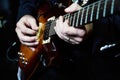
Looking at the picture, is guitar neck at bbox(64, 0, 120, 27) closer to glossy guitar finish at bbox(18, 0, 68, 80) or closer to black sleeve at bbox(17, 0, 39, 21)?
glossy guitar finish at bbox(18, 0, 68, 80)

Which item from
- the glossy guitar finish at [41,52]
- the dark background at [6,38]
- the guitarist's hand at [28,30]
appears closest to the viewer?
the glossy guitar finish at [41,52]

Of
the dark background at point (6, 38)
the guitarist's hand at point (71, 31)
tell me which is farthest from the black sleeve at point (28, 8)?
the dark background at point (6, 38)

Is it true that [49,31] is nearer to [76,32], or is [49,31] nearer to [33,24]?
[33,24]

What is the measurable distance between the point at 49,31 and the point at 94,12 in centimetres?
40

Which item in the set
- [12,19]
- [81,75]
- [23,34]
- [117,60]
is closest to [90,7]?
[117,60]

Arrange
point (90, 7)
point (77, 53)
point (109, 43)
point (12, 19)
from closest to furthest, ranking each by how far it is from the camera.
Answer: point (90, 7) → point (109, 43) → point (77, 53) → point (12, 19)

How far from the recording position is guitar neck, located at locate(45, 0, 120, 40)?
864 millimetres

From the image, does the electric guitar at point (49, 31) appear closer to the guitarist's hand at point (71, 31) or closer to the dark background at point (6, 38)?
the guitarist's hand at point (71, 31)

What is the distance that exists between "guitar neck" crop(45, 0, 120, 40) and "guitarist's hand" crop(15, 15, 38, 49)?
0.33m

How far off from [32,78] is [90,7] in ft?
2.14

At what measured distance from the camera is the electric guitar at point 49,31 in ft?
2.95

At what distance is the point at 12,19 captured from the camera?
8.77 feet

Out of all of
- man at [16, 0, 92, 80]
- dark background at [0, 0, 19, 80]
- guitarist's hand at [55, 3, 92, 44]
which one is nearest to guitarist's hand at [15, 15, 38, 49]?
man at [16, 0, 92, 80]

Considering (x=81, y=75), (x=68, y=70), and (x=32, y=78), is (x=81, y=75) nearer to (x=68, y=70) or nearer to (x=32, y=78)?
(x=68, y=70)
